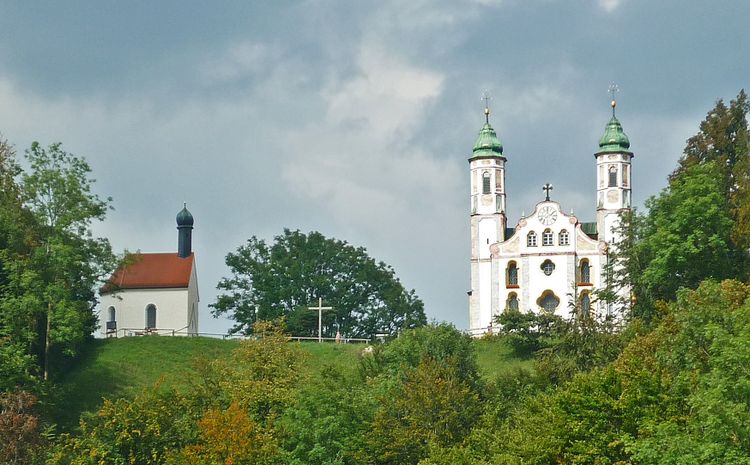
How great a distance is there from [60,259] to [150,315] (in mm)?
20513

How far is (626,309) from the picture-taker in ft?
242

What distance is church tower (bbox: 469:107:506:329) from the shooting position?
3684 inches

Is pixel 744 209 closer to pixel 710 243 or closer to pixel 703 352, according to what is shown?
pixel 710 243

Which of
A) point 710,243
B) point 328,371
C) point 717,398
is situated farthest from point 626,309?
point 717,398

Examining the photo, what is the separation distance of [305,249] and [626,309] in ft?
77.1

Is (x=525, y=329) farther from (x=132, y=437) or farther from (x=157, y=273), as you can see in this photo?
(x=157, y=273)

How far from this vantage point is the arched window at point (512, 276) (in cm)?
9387

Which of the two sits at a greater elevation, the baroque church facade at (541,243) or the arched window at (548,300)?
the baroque church facade at (541,243)

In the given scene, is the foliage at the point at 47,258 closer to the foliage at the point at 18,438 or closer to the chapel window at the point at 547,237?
the foliage at the point at 18,438

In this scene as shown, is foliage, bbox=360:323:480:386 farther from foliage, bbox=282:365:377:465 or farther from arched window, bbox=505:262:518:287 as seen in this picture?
arched window, bbox=505:262:518:287

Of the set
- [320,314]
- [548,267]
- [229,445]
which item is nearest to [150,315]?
[320,314]

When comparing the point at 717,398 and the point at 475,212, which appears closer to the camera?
the point at 717,398

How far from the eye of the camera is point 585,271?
93.9m

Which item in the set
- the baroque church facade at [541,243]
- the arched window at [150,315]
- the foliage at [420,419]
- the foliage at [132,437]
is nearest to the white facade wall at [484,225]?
the baroque church facade at [541,243]
